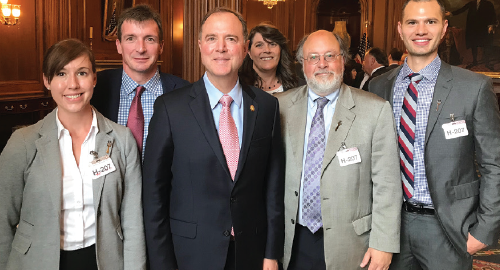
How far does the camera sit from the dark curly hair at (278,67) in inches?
139

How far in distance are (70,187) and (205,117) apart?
69 cm

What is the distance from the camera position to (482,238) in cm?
250

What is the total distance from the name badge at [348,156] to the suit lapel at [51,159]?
4.44 ft

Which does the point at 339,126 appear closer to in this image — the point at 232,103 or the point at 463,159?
the point at 232,103

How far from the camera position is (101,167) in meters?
2.13

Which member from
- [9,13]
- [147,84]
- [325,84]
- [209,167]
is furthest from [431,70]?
[9,13]

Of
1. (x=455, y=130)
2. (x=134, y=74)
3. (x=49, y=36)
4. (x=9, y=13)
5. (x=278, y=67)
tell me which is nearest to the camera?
(x=455, y=130)

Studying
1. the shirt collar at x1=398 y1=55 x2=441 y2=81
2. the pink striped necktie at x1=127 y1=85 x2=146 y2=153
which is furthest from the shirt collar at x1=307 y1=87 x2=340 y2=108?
the pink striped necktie at x1=127 y1=85 x2=146 y2=153

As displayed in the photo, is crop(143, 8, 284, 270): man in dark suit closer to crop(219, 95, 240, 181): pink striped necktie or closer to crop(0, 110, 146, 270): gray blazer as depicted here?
crop(219, 95, 240, 181): pink striped necktie

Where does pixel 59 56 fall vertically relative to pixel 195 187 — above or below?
above

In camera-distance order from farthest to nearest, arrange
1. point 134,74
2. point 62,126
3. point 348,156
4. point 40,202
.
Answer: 1. point 134,74
2. point 348,156
3. point 62,126
4. point 40,202

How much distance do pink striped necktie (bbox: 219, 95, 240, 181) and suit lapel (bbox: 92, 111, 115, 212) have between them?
1.75 ft

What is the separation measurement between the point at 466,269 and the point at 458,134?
771 mm

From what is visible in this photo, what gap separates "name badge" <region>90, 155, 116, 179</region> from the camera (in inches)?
83.1
